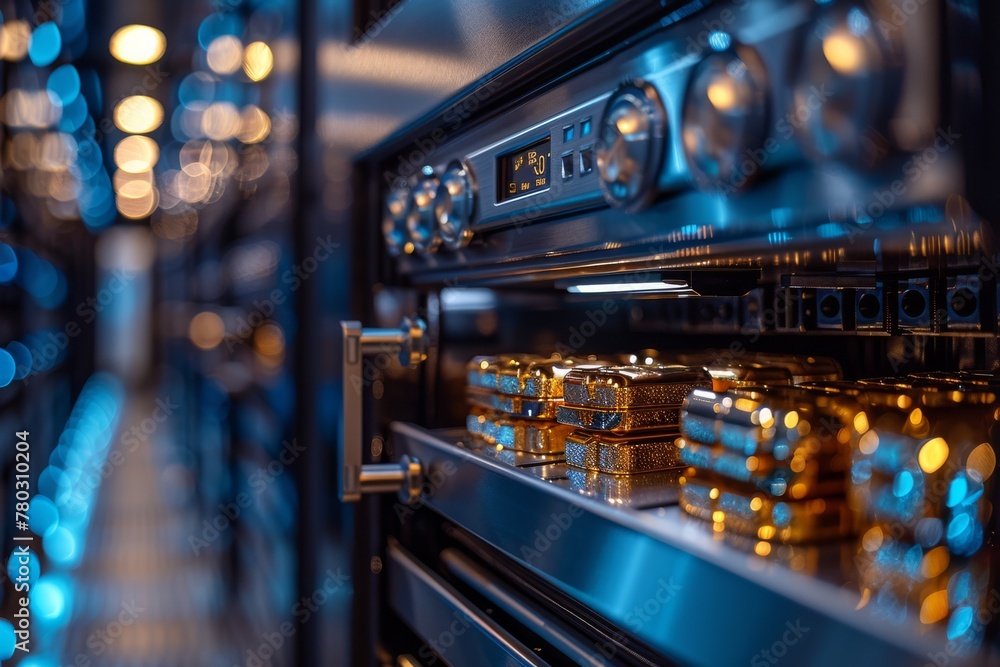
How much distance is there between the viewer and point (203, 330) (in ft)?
22.0

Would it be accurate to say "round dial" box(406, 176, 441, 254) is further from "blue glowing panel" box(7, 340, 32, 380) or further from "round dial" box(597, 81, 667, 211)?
"blue glowing panel" box(7, 340, 32, 380)

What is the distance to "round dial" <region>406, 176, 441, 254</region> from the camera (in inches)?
33.8

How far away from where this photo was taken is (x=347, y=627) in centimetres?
113

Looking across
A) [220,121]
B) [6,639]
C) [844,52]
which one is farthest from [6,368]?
[844,52]

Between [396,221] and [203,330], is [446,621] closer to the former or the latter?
[396,221]

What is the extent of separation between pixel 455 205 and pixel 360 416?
308mm

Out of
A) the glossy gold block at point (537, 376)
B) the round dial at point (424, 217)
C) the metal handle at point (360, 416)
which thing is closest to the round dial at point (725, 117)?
the glossy gold block at point (537, 376)

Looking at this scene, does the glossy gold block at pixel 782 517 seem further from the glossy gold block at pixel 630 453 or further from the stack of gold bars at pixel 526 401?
the stack of gold bars at pixel 526 401

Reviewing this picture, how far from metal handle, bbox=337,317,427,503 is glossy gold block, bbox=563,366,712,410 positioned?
337mm

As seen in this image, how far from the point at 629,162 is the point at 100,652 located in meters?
3.46

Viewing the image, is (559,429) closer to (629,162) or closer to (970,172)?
(629,162)

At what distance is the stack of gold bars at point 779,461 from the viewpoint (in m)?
0.42

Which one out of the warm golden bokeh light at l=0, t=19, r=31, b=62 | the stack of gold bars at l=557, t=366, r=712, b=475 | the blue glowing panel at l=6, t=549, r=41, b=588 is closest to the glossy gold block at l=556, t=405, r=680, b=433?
the stack of gold bars at l=557, t=366, r=712, b=475

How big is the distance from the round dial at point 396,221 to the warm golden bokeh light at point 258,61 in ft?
3.39
